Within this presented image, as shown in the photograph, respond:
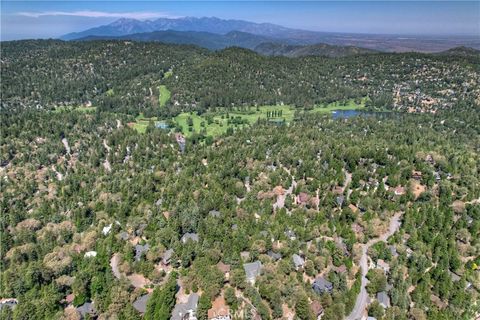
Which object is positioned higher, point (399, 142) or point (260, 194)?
point (399, 142)

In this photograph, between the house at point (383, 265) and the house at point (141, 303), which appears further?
the house at point (383, 265)

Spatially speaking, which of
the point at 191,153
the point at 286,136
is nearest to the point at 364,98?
the point at 286,136

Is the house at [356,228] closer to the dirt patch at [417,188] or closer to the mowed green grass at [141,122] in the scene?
the dirt patch at [417,188]

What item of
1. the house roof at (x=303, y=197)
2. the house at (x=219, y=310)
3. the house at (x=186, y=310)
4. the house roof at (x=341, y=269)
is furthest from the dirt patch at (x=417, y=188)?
the house at (x=186, y=310)

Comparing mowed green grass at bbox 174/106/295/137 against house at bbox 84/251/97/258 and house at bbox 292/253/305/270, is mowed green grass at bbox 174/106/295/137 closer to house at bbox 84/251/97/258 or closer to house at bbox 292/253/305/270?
house at bbox 84/251/97/258

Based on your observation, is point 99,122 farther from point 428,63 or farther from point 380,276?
point 428,63

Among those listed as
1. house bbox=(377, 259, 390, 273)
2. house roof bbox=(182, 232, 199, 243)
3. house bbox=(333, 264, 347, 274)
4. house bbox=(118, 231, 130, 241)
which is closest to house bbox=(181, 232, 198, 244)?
house roof bbox=(182, 232, 199, 243)
